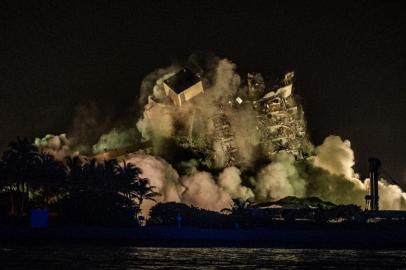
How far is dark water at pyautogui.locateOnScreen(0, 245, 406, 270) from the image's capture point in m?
60.4

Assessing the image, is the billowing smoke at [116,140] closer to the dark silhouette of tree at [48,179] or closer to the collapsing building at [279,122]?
the collapsing building at [279,122]

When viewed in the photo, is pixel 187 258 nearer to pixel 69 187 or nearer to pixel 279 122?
pixel 69 187

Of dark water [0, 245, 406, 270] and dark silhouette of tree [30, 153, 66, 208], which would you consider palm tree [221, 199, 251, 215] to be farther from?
dark silhouette of tree [30, 153, 66, 208]

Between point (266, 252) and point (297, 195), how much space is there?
33.6 meters

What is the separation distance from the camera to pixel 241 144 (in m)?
113

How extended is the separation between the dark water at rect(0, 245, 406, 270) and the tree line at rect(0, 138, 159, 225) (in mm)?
13432

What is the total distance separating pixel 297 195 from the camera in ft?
366

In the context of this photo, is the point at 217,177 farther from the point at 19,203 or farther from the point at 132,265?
the point at 132,265

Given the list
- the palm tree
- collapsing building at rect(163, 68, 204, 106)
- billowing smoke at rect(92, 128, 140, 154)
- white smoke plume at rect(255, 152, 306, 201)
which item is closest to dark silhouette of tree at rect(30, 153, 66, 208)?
billowing smoke at rect(92, 128, 140, 154)

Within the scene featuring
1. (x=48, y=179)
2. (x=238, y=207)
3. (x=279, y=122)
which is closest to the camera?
(x=48, y=179)

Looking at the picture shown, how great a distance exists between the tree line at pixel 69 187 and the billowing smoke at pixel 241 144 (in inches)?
403

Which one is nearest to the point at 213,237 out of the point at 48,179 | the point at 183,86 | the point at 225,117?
the point at 48,179

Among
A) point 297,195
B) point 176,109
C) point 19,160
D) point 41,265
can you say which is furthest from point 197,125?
point 41,265

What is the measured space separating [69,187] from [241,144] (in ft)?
83.6
